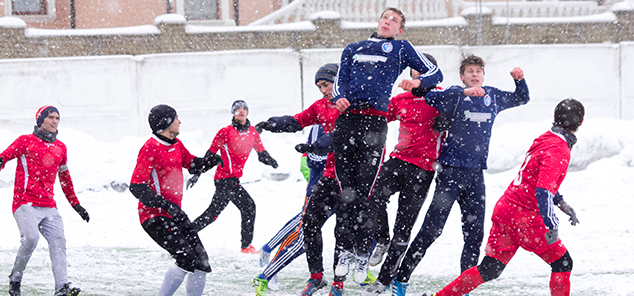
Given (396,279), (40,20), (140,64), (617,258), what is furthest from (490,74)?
(40,20)

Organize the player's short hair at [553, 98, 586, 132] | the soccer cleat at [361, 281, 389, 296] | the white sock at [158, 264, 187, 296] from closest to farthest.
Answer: the player's short hair at [553, 98, 586, 132] < the white sock at [158, 264, 187, 296] < the soccer cleat at [361, 281, 389, 296]

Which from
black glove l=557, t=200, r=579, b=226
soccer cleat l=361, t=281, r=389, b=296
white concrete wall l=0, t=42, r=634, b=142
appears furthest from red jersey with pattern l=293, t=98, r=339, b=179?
white concrete wall l=0, t=42, r=634, b=142

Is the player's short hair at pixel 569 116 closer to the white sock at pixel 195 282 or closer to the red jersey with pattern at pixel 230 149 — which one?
the white sock at pixel 195 282

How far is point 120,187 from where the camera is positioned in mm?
12523

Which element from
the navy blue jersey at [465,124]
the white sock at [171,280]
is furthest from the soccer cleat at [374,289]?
the white sock at [171,280]

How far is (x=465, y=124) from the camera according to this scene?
5242mm

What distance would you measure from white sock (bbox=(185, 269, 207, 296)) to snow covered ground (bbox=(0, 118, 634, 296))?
1.22 m

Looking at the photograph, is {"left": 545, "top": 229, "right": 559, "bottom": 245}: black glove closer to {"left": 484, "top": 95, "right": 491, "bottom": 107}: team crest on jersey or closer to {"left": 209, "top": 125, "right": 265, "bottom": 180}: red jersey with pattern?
{"left": 484, "top": 95, "right": 491, "bottom": 107}: team crest on jersey

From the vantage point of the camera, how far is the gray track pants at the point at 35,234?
19.1 ft

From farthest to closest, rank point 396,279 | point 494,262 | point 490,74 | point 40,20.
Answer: point 40,20
point 490,74
point 396,279
point 494,262

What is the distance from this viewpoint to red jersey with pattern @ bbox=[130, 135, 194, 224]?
491cm

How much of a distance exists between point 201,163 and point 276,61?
11.0 metres

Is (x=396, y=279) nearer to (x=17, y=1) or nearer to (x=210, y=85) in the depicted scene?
(x=210, y=85)

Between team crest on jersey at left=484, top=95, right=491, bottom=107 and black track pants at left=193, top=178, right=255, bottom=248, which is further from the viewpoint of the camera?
black track pants at left=193, top=178, right=255, bottom=248
